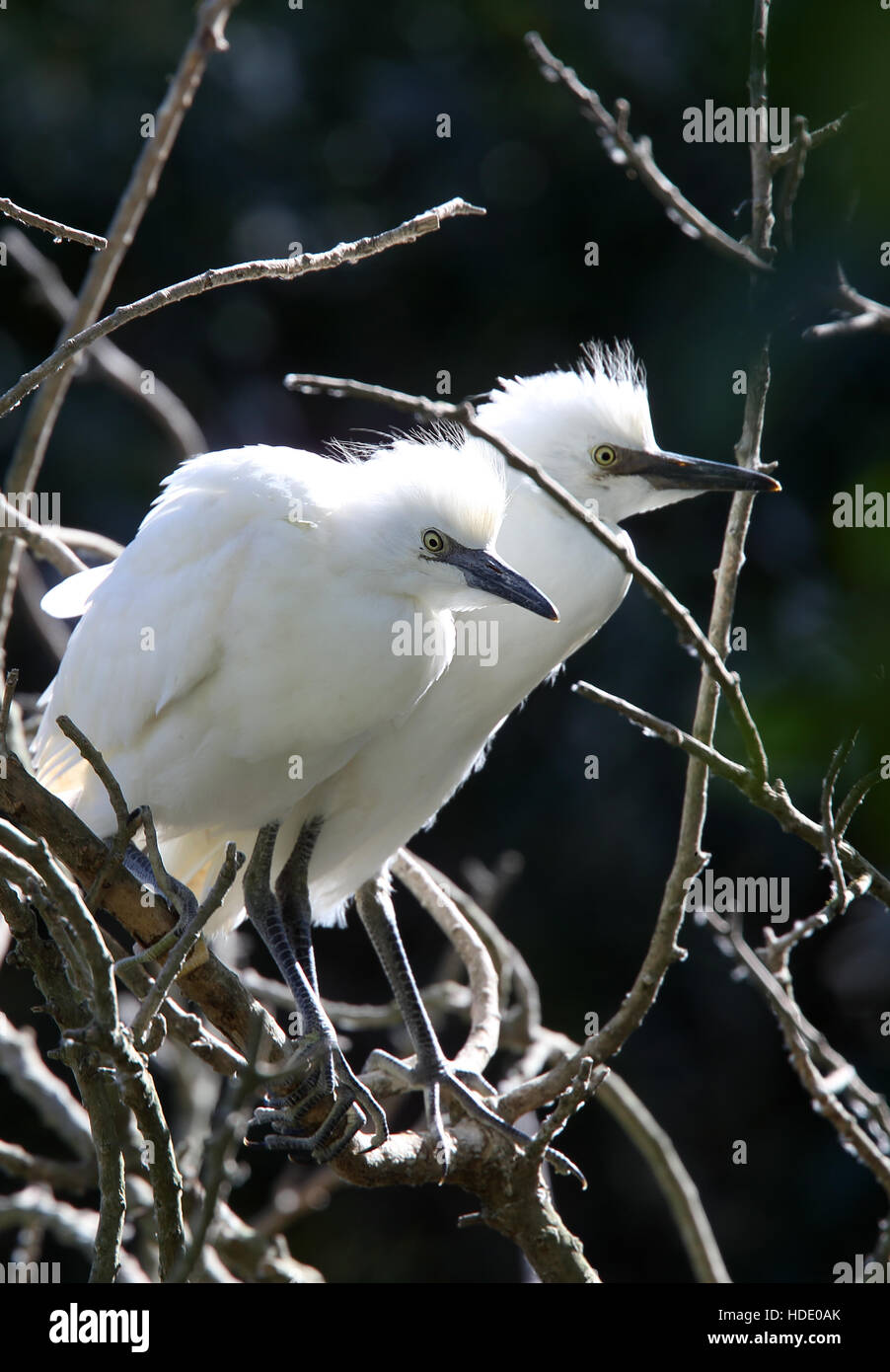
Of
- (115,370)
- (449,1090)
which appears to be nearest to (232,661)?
(449,1090)

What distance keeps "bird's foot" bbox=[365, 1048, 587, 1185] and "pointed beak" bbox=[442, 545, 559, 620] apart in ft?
2.99

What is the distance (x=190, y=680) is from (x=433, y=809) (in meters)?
0.75

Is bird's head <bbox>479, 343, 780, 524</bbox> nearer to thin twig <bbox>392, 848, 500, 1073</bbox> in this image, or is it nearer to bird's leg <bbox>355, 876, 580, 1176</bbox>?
thin twig <bbox>392, 848, 500, 1073</bbox>

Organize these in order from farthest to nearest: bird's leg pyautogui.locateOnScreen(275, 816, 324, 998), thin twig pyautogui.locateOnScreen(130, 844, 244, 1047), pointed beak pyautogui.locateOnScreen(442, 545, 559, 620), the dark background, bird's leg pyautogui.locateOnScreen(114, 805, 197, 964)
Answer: the dark background < bird's leg pyautogui.locateOnScreen(275, 816, 324, 998) < pointed beak pyautogui.locateOnScreen(442, 545, 559, 620) < bird's leg pyautogui.locateOnScreen(114, 805, 197, 964) < thin twig pyautogui.locateOnScreen(130, 844, 244, 1047)

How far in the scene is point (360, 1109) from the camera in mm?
2662

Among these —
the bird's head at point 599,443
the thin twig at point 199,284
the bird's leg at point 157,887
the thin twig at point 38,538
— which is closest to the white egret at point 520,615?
the bird's head at point 599,443

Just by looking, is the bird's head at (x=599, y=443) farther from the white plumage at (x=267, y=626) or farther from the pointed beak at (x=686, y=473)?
the white plumage at (x=267, y=626)

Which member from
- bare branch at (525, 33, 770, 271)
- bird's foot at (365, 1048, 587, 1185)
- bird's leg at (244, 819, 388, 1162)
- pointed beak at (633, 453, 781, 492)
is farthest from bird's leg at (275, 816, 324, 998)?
bare branch at (525, 33, 770, 271)

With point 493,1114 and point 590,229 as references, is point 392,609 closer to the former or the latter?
point 493,1114

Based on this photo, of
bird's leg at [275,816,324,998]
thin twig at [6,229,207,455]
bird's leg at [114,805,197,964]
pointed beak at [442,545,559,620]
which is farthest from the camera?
thin twig at [6,229,207,455]

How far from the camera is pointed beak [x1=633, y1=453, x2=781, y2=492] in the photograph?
2900 mm

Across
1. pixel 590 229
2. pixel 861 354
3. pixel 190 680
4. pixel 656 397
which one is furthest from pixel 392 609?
pixel 590 229

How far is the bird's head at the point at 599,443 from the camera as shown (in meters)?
2.97

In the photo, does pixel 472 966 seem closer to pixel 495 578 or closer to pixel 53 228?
pixel 495 578
